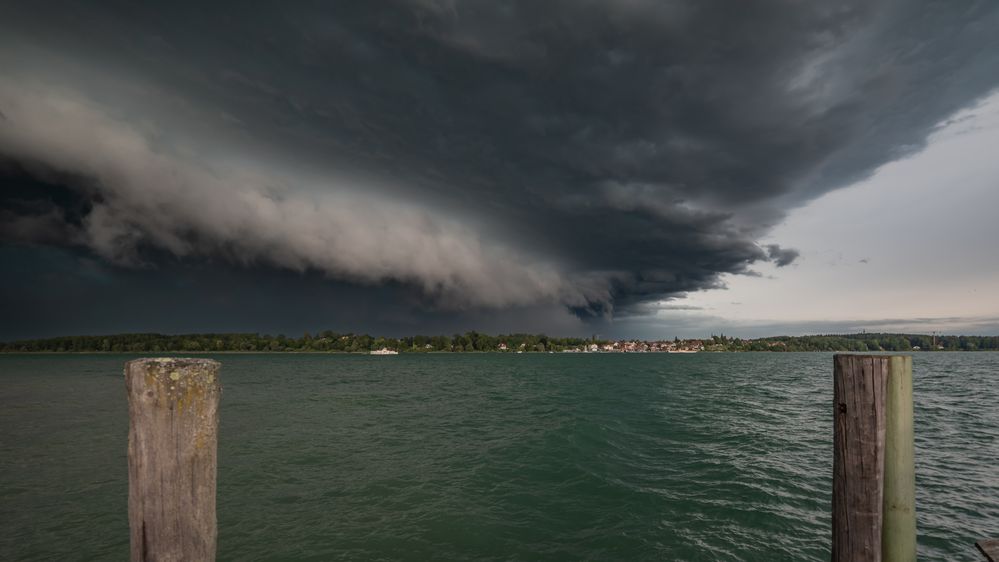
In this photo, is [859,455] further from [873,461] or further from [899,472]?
[899,472]

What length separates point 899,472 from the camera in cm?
522

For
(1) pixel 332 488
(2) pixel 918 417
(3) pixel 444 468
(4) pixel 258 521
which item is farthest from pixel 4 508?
(2) pixel 918 417

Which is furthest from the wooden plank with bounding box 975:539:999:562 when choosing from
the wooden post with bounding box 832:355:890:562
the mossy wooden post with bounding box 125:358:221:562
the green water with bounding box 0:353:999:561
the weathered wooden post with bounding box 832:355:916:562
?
the mossy wooden post with bounding box 125:358:221:562

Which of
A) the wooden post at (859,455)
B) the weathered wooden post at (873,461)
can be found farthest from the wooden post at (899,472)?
the wooden post at (859,455)

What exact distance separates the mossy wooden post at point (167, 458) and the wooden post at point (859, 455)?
6851 mm

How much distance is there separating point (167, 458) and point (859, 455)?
24.5 ft

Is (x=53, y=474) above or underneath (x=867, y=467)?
underneath

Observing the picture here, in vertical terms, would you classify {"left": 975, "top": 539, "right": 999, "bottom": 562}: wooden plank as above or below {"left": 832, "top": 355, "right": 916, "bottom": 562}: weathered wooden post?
below

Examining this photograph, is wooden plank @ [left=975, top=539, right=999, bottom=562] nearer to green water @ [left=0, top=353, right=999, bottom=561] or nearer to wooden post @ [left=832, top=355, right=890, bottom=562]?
wooden post @ [left=832, top=355, right=890, bottom=562]

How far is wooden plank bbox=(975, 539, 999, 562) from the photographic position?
465 cm

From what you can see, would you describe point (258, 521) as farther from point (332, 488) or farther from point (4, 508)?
point (4, 508)

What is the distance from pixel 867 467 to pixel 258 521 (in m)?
14.2

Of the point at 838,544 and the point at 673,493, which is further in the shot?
the point at 673,493

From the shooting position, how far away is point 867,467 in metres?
5.09
